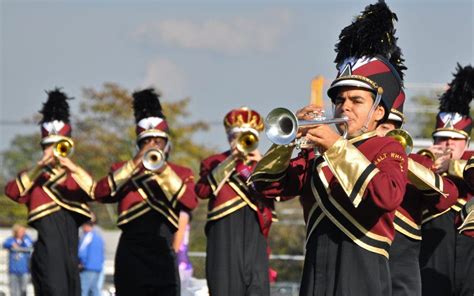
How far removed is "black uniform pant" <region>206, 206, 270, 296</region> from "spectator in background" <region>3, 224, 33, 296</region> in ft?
20.8

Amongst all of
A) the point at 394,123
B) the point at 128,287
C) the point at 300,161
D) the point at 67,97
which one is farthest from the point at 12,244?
the point at 300,161

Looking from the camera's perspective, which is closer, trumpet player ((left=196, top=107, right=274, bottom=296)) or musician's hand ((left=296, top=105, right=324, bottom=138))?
musician's hand ((left=296, top=105, right=324, bottom=138))

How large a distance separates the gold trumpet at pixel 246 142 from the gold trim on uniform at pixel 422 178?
10.4 ft

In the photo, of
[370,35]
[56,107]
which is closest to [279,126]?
[370,35]

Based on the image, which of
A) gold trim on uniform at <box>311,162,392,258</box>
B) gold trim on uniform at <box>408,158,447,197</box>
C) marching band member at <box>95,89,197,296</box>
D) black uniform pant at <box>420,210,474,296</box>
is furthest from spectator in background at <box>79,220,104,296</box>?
gold trim on uniform at <box>311,162,392,258</box>

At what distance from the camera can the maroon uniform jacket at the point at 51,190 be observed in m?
11.5

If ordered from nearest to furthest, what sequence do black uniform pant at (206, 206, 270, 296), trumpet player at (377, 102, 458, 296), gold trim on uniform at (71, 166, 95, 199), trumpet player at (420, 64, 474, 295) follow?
trumpet player at (377, 102, 458, 296) < trumpet player at (420, 64, 474, 295) < black uniform pant at (206, 206, 270, 296) < gold trim on uniform at (71, 166, 95, 199)

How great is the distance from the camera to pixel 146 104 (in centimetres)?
1129

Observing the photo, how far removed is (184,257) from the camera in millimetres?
14445

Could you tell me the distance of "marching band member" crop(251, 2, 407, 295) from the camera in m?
5.76

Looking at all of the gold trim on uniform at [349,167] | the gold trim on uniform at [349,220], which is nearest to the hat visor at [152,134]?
the gold trim on uniform at [349,220]

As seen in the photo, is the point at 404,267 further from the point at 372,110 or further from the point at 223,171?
the point at 223,171

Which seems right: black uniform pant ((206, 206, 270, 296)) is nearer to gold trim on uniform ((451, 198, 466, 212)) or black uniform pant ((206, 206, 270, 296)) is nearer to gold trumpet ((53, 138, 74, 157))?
gold trumpet ((53, 138, 74, 157))

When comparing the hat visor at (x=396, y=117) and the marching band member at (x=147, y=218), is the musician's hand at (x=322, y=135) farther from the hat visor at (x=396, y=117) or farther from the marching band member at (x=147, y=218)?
the marching band member at (x=147, y=218)
